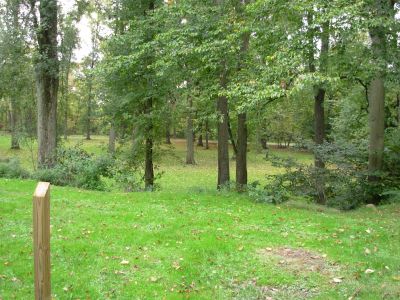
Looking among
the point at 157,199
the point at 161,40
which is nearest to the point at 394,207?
the point at 157,199

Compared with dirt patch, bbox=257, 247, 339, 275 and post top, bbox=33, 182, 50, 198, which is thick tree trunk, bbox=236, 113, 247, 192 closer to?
dirt patch, bbox=257, 247, 339, 275

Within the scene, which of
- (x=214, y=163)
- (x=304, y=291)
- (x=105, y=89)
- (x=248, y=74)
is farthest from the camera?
(x=214, y=163)

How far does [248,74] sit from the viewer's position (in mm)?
11766

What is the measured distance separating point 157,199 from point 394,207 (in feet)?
20.1

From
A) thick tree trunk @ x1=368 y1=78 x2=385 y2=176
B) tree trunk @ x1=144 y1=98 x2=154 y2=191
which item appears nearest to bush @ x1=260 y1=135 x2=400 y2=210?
thick tree trunk @ x1=368 y1=78 x2=385 y2=176

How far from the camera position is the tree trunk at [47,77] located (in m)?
15.8

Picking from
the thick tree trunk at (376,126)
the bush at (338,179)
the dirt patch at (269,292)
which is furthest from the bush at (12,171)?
the thick tree trunk at (376,126)

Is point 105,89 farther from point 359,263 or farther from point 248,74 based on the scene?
point 359,263

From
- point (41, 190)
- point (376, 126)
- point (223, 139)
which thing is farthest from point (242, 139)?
point (41, 190)

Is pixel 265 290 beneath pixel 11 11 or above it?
beneath

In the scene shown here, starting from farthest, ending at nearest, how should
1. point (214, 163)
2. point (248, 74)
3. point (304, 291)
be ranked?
point (214, 163)
point (248, 74)
point (304, 291)

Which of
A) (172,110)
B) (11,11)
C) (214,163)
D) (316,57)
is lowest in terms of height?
(214,163)

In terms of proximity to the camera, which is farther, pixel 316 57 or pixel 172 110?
pixel 172 110

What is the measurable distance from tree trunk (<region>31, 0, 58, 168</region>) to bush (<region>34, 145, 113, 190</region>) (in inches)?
80.5
